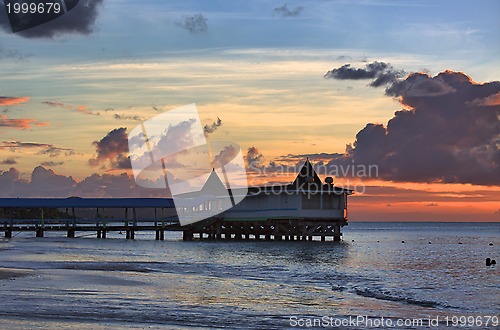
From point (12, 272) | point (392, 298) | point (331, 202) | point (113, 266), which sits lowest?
point (113, 266)

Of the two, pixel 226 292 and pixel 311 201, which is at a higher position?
pixel 311 201

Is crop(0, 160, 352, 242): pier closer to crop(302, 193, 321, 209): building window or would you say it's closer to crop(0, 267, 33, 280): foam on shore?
crop(302, 193, 321, 209): building window

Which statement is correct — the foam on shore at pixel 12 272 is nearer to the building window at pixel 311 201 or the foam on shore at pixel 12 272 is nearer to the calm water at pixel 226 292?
the calm water at pixel 226 292

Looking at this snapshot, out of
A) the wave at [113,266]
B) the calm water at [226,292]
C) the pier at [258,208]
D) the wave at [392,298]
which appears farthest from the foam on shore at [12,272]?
the pier at [258,208]

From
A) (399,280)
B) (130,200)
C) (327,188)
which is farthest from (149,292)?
(130,200)

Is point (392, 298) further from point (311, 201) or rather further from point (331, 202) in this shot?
point (331, 202)

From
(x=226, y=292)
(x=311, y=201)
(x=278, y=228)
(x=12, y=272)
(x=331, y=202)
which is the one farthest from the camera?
(x=278, y=228)

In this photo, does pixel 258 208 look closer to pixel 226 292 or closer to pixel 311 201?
pixel 311 201

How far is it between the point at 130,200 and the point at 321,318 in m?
64.1

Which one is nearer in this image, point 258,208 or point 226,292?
point 226,292

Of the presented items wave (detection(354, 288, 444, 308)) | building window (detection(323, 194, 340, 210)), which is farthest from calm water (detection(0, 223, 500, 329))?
building window (detection(323, 194, 340, 210))

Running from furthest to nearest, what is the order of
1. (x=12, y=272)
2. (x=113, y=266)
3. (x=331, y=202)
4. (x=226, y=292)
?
(x=331, y=202) → (x=113, y=266) → (x=12, y=272) → (x=226, y=292)

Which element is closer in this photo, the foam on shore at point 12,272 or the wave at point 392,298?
the wave at point 392,298

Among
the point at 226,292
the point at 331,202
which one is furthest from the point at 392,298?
the point at 331,202
